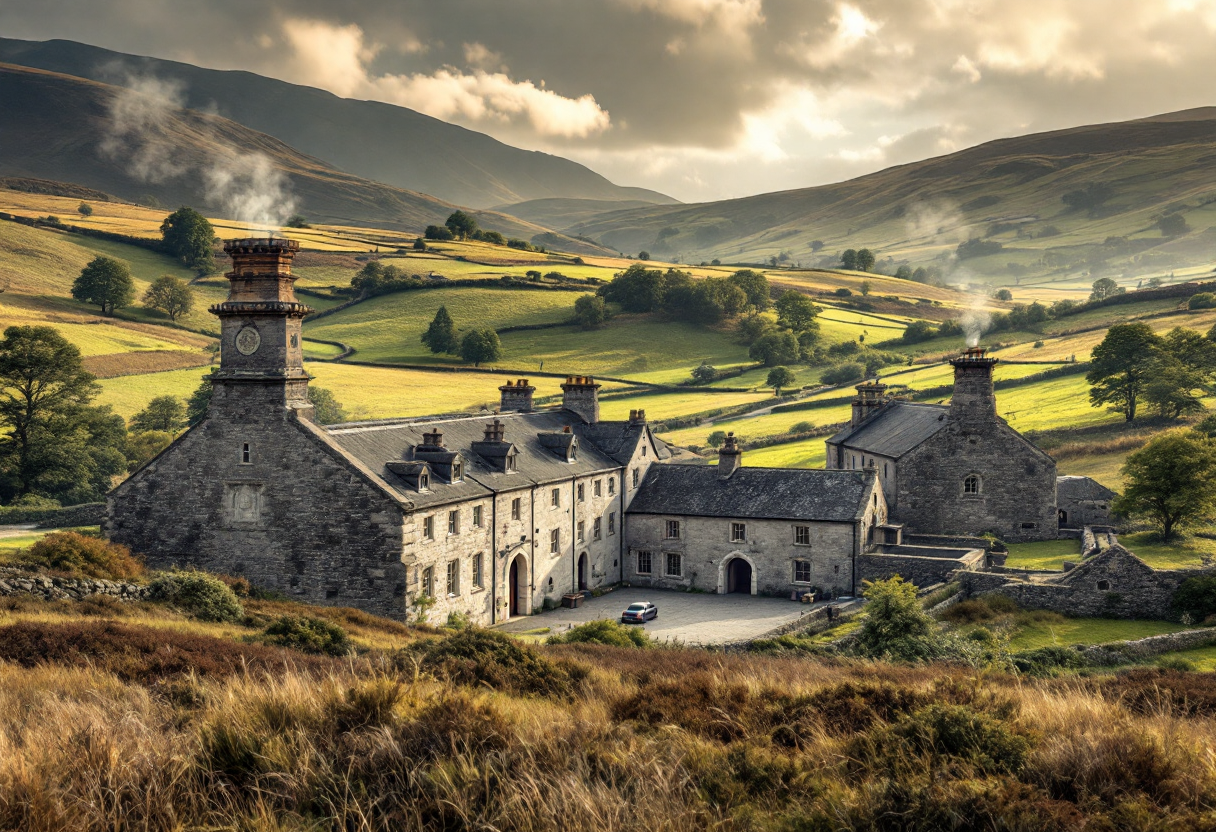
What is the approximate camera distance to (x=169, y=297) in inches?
4754

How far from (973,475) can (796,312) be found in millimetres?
78341

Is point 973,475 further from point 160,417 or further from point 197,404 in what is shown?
point 160,417

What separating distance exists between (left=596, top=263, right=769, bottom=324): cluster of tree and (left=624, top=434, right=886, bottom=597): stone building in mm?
87221

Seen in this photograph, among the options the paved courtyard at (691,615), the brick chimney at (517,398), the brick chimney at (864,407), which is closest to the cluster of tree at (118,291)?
the brick chimney at (517,398)

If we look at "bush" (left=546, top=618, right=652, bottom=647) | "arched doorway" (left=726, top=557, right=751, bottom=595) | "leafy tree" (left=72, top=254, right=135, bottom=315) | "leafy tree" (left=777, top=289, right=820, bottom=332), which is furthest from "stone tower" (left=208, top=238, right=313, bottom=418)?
"leafy tree" (left=777, top=289, right=820, bottom=332)

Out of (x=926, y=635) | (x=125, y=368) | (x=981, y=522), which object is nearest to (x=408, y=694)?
(x=926, y=635)

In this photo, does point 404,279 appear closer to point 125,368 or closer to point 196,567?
point 125,368

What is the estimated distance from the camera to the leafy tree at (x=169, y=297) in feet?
397

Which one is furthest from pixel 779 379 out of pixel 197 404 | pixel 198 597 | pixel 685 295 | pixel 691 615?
pixel 198 597

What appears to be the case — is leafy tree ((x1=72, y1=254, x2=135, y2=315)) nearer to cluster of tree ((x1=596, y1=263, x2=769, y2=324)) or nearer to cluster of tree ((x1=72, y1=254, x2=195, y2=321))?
cluster of tree ((x1=72, y1=254, x2=195, y2=321))

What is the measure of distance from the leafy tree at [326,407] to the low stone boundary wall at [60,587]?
59399mm

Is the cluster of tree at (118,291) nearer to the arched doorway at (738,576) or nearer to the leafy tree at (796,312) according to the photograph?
the leafy tree at (796,312)

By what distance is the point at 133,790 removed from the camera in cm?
735

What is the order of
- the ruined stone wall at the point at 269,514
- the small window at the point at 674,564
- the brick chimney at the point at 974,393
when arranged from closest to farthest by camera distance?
the ruined stone wall at the point at 269,514
the small window at the point at 674,564
the brick chimney at the point at 974,393
